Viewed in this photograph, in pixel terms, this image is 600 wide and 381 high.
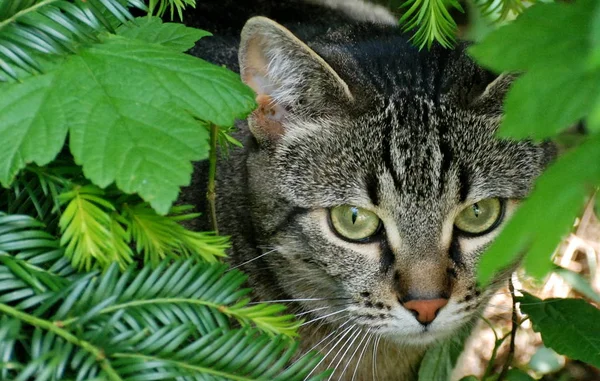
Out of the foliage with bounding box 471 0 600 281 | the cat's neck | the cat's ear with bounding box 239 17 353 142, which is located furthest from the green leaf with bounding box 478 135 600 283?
the cat's neck

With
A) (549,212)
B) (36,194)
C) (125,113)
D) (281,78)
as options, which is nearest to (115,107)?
(125,113)

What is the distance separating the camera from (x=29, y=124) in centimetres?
123

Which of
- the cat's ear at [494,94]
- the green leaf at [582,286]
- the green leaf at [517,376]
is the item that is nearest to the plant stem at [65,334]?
the cat's ear at [494,94]

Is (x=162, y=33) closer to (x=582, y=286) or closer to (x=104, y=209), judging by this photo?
(x=104, y=209)

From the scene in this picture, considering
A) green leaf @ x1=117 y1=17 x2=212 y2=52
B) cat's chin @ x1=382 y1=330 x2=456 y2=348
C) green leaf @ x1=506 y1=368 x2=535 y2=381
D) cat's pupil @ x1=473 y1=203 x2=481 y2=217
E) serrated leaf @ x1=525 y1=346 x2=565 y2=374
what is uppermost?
green leaf @ x1=117 y1=17 x2=212 y2=52

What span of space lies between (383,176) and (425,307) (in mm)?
314

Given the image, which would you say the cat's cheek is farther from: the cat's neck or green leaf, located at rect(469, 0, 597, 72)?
green leaf, located at rect(469, 0, 597, 72)

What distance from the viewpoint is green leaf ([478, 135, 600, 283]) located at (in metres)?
0.85

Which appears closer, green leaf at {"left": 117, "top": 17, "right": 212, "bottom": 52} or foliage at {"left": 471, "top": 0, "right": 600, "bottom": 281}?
foliage at {"left": 471, "top": 0, "right": 600, "bottom": 281}

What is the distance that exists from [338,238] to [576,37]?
933mm

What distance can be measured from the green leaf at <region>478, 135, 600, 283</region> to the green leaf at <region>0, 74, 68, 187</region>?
28.1 inches

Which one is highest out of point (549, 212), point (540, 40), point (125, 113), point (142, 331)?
point (540, 40)

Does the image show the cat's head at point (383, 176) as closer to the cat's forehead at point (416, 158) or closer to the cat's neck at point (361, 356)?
the cat's forehead at point (416, 158)

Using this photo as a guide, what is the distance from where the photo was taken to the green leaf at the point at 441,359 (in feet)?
7.06
